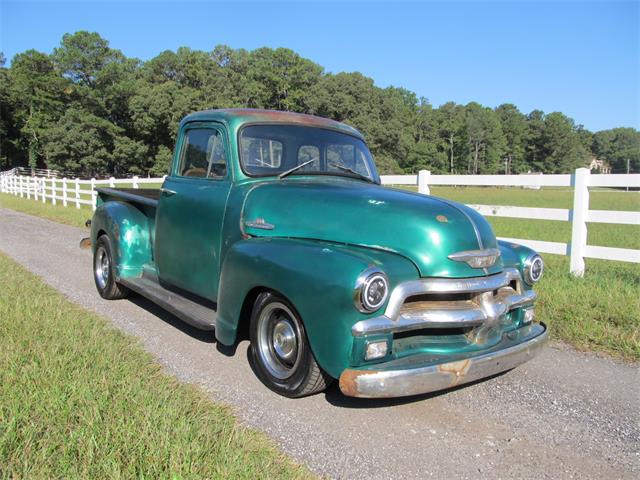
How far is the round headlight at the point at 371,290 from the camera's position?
2738 millimetres

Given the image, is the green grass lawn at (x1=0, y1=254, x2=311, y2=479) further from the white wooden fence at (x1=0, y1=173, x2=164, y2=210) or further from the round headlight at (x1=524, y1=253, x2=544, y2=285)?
the white wooden fence at (x1=0, y1=173, x2=164, y2=210)

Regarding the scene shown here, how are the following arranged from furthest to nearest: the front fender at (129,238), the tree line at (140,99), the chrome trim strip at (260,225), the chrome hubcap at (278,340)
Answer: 1. the tree line at (140,99)
2. the front fender at (129,238)
3. the chrome trim strip at (260,225)
4. the chrome hubcap at (278,340)

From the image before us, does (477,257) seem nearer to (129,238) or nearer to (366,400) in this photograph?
(366,400)

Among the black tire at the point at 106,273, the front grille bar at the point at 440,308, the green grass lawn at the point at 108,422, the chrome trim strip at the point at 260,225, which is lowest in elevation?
the green grass lawn at the point at 108,422

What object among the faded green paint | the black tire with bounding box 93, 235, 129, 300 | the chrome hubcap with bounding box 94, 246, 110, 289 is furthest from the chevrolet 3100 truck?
the chrome hubcap with bounding box 94, 246, 110, 289

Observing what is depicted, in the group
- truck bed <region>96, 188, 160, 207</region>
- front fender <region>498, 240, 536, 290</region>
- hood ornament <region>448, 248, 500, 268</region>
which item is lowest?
front fender <region>498, 240, 536, 290</region>

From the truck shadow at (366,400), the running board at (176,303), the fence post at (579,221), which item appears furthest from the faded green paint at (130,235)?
the fence post at (579,221)

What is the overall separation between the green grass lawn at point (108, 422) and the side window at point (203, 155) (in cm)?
159

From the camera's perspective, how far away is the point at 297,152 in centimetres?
432

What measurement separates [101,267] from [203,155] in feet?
7.84

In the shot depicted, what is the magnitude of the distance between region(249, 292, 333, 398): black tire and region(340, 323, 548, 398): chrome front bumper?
0.43 metres

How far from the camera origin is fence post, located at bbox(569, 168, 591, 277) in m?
6.18

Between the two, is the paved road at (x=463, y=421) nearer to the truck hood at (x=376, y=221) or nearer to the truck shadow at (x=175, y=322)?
the truck shadow at (x=175, y=322)

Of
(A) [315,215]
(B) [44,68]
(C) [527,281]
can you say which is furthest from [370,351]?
(B) [44,68]
